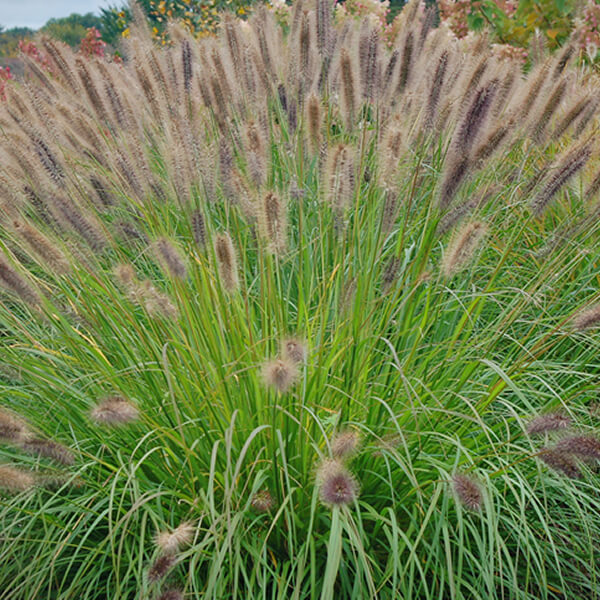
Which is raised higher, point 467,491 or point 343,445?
point 343,445

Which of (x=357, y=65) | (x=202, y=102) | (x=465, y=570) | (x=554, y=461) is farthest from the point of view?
(x=202, y=102)

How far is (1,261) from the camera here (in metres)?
1.85

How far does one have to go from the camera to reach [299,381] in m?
1.80

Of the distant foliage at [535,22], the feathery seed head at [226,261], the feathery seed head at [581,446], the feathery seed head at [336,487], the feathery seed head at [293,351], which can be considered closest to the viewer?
the feathery seed head at [336,487]

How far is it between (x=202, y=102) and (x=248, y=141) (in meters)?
1.08

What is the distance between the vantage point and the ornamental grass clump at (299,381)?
5.53 feet

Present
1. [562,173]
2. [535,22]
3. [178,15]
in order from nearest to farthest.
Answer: [562,173], [535,22], [178,15]

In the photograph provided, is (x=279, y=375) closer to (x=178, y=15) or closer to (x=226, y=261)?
(x=226, y=261)

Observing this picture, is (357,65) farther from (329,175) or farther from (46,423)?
(46,423)

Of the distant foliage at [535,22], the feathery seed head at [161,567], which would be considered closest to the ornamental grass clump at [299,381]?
the feathery seed head at [161,567]

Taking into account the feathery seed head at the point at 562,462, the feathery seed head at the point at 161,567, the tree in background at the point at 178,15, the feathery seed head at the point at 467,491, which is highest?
the feathery seed head at the point at 161,567

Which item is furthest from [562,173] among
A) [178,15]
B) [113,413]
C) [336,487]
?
[178,15]

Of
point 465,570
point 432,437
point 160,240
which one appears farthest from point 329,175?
point 465,570

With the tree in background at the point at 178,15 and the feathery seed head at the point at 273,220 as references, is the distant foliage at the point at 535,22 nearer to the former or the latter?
the feathery seed head at the point at 273,220
